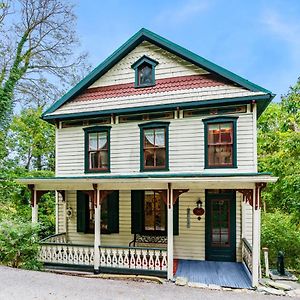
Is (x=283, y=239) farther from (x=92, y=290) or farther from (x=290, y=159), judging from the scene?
(x=92, y=290)

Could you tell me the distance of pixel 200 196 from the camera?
33.9 ft

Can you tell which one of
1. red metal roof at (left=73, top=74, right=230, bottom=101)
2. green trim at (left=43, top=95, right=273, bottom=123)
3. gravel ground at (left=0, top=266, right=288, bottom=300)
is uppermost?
red metal roof at (left=73, top=74, right=230, bottom=101)

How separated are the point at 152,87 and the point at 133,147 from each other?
240cm

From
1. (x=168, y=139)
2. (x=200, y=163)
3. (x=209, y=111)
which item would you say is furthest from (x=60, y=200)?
(x=209, y=111)

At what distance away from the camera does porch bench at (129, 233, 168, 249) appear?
10.2 m

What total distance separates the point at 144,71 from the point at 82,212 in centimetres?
598

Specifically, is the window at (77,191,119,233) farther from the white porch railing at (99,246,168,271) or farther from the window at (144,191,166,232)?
the white porch railing at (99,246,168,271)

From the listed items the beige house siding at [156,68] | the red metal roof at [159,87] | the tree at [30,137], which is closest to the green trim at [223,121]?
the red metal roof at [159,87]

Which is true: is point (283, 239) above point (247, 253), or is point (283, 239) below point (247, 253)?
below

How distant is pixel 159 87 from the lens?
10938 mm

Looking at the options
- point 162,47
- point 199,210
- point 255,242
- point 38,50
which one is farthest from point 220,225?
point 38,50

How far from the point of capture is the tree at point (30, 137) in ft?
59.1

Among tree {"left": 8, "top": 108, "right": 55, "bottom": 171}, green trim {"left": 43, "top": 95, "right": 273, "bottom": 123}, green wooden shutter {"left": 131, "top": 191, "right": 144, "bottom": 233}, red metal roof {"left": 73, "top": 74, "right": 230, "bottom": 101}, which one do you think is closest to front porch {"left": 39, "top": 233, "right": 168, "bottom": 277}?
green wooden shutter {"left": 131, "top": 191, "right": 144, "bottom": 233}

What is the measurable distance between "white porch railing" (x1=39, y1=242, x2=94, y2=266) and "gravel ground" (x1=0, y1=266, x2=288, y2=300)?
4.70ft
